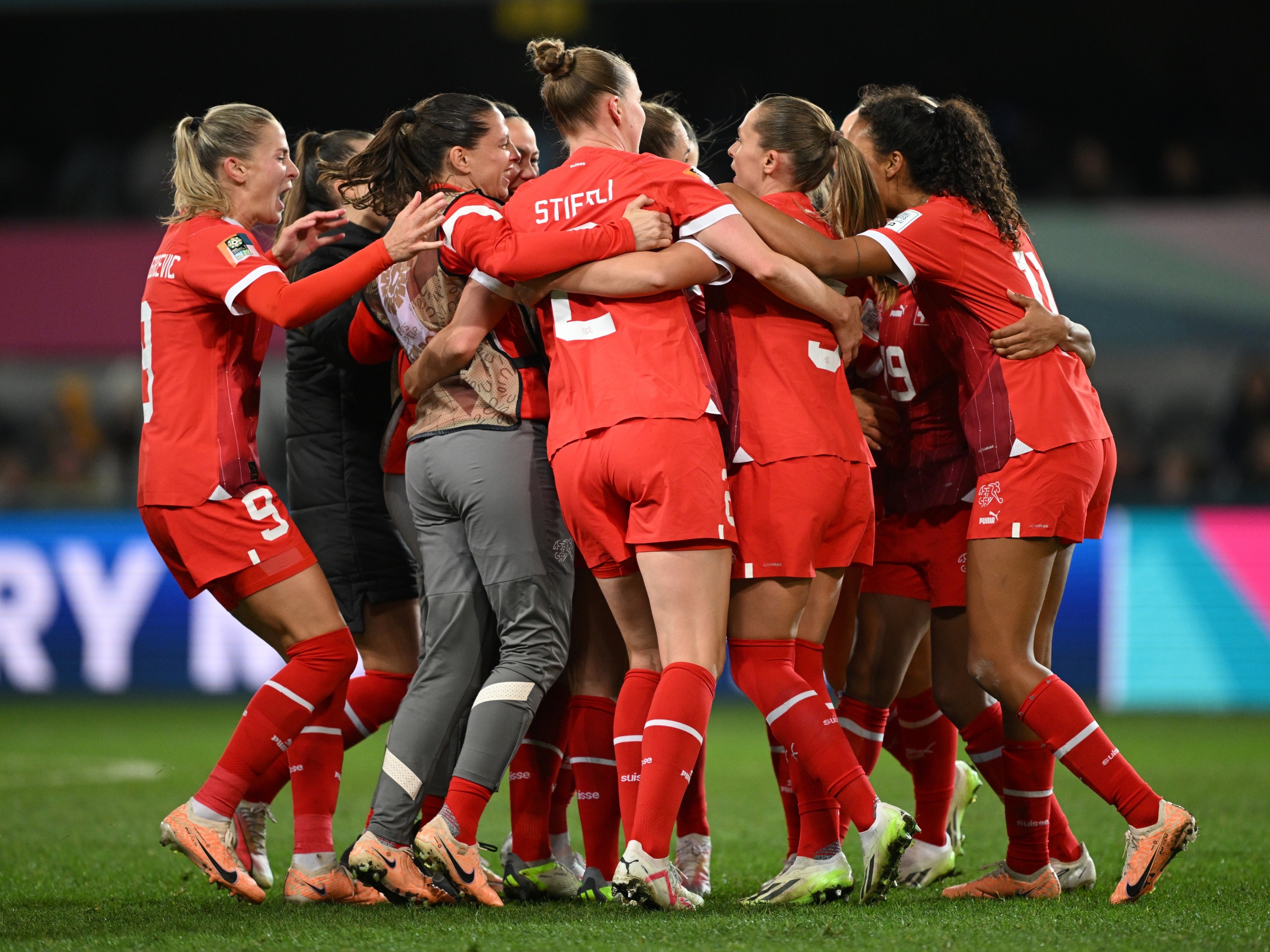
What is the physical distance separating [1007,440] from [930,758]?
1.19 meters

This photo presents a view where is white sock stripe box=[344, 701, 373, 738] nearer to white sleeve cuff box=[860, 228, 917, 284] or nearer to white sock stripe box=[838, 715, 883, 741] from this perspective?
white sock stripe box=[838, 715, 883, 741]

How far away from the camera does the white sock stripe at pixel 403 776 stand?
12.1 ft

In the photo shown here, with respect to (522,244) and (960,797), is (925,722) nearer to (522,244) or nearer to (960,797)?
(960,797)

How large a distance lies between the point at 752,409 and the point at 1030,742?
1320mm

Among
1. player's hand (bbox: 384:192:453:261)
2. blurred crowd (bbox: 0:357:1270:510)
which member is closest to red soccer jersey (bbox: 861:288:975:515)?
player's hand (bbox: 384:192:453:261)

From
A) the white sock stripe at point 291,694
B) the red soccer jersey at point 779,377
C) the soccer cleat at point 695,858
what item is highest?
the red soccer jersey at point 779,377

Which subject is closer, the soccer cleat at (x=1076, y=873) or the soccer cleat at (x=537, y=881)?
the soccer cleat at (x=537, y=881)

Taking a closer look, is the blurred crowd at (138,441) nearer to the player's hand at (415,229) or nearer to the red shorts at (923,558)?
the red shorts at (923,558)

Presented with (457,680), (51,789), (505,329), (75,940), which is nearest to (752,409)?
(505,329)

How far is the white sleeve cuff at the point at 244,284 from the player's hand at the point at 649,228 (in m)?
1.03

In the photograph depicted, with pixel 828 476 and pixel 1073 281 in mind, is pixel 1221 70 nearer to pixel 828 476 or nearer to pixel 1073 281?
pixel 1073 281

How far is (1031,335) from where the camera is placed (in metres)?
3.86

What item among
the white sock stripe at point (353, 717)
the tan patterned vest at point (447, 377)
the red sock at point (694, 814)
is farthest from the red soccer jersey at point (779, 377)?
the white sock stripe at point (353, 717)

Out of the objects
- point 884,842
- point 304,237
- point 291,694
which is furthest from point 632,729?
point 304,237
